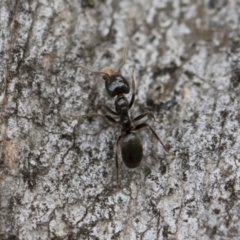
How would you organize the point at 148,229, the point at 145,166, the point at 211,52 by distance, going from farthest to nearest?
1. the point at 211,52
2. the point at 145,166
3. the point at 148,229

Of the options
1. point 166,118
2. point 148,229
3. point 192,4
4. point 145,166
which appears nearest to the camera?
point 148,229

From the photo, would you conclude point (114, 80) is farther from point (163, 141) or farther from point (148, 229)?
point (148, 229)

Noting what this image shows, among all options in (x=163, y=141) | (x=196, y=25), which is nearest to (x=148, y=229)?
(x=163, y=141)

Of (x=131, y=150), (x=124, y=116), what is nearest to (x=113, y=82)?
(x=124, y=116)

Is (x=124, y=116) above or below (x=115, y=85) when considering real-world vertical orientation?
below

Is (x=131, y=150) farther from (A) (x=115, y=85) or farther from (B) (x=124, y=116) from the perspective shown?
(A) (x=115, y=85)

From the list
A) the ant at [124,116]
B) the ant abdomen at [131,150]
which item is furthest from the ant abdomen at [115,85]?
the ant abdomen at [131,150]

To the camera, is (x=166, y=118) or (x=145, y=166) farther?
(x=166, y=118)
